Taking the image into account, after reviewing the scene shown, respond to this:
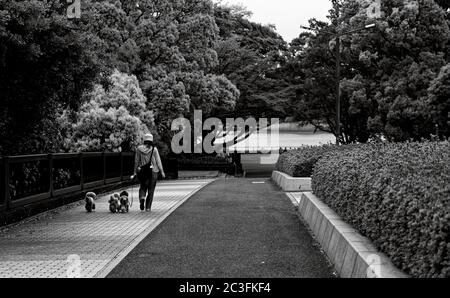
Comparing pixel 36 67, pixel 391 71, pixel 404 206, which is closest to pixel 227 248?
pixel 404 206

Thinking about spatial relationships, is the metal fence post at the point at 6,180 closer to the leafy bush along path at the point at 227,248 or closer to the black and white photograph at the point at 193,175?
the black and white photograph at the point at 193,175

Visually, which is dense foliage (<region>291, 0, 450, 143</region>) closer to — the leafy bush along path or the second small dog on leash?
the leafy bush along path

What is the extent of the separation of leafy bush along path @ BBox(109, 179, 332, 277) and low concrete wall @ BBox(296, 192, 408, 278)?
0.21 m

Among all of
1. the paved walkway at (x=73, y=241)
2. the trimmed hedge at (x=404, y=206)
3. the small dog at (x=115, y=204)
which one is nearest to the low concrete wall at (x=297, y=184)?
the paved walkway at (x=73, y=241)

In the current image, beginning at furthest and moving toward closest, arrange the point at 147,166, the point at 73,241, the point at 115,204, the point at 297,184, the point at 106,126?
the point at 106,126 < the point at 297,184 < the point at 147,166 < the point at 115,204 < the point at 73,241

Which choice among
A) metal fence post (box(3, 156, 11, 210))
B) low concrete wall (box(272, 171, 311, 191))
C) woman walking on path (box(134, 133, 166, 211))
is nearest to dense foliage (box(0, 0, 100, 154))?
metal fence post (box(3, 156, 11, 210))

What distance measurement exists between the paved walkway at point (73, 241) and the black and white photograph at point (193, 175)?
2.0 inches

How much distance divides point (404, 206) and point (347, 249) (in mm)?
1558

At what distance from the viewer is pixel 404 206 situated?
5.97 meters

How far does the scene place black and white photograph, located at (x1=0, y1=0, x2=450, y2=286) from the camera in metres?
7.09

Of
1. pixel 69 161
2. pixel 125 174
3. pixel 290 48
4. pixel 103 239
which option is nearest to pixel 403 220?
pixel 103 239

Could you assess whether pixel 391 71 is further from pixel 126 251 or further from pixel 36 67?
pixel 126 251

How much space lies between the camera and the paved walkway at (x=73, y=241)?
319 inches
